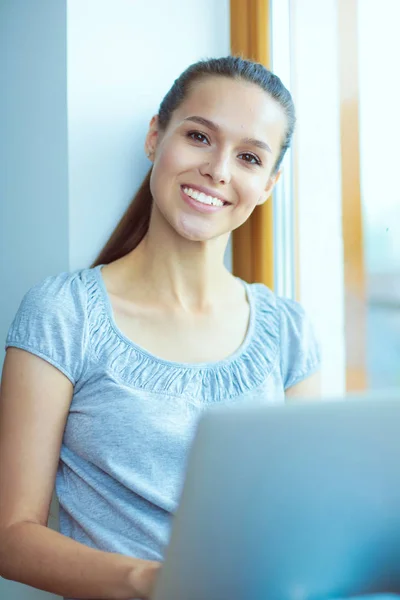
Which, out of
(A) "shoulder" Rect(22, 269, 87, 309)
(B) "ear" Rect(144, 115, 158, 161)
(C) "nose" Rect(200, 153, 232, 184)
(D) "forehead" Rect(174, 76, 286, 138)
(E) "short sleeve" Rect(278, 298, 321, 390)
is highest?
(D) "forehead" Rect(174, 76, 286, 138)

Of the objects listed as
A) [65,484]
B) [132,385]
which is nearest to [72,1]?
[132,385]

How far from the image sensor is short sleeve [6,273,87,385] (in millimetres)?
1172

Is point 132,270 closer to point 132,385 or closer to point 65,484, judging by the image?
point 132,385

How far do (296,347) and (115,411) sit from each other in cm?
41

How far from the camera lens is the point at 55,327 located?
1197 millimetres

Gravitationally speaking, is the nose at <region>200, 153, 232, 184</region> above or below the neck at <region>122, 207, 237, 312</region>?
above

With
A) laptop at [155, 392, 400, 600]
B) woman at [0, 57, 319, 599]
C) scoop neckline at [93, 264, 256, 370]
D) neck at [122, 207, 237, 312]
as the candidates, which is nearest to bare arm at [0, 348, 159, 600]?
woman at [0, 57, 319, 599]

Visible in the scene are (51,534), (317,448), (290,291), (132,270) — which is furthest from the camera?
(290,291)

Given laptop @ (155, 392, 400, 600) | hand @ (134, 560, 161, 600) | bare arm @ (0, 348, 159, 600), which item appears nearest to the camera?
laptop @ (155, 392, 400, 600)

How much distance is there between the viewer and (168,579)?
1.80 ft

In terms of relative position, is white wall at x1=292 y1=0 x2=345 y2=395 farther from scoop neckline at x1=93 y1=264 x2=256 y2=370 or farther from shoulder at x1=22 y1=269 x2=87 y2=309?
shoulder at x1=22 y1=269 x2=87 y2=309

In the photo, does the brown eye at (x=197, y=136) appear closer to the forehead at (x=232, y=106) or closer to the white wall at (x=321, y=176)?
the forehead at (x=232, y=106)

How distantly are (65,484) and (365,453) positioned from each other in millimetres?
809

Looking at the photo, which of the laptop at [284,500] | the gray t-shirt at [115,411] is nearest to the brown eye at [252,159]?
the gray t-shirt at [115,411]
